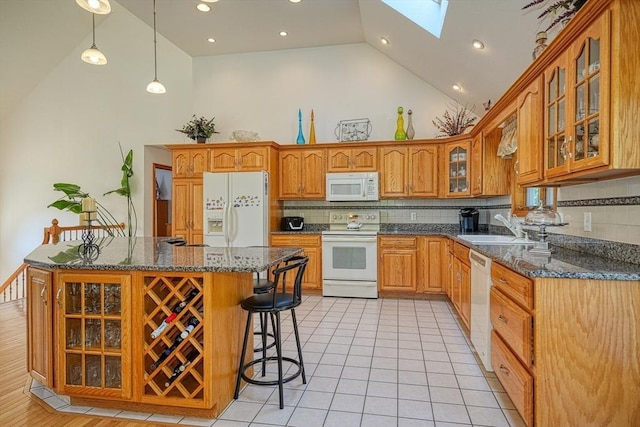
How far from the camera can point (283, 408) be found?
2.14 m

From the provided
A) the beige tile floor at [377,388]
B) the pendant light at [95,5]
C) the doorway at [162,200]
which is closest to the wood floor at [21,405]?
the beige tile floor at [377,388]

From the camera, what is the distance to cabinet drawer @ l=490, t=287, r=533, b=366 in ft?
5.81

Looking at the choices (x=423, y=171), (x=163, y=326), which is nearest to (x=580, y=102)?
(x=163, y=326)

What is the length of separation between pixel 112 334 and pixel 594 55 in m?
2.93

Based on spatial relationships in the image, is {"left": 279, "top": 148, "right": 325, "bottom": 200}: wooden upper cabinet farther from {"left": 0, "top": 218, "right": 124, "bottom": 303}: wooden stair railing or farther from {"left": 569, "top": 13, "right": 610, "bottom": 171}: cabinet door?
{"left": 569, "top": 13, "right": 610, "bottom": 171}: cabinet door

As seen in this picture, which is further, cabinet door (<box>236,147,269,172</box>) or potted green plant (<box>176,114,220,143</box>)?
potted green plant (<box>176,114,220,143</box>)

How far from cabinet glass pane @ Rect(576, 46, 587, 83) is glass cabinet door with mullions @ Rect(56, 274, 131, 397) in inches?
105

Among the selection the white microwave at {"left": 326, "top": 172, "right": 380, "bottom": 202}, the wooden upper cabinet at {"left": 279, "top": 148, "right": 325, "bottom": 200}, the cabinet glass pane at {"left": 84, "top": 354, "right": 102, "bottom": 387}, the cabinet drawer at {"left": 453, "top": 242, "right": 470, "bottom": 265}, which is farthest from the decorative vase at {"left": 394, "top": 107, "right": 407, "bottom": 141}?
the cabinet glass pane at {"left": 84, "top": 354, "right": 102, "bottom": 387}

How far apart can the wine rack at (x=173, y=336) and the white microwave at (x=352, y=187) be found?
3142 millimetres

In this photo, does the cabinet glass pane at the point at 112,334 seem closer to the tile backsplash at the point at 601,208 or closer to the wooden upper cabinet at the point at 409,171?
the tile backsplash at the point at 601,208

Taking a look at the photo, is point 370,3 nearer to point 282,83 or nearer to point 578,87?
point 282,83

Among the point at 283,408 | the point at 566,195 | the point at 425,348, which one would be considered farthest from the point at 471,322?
the point at 283,408

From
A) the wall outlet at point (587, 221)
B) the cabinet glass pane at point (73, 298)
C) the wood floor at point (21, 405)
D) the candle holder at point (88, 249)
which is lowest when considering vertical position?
the wood floor at point (21, 405)

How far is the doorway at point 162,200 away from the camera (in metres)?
6.50
